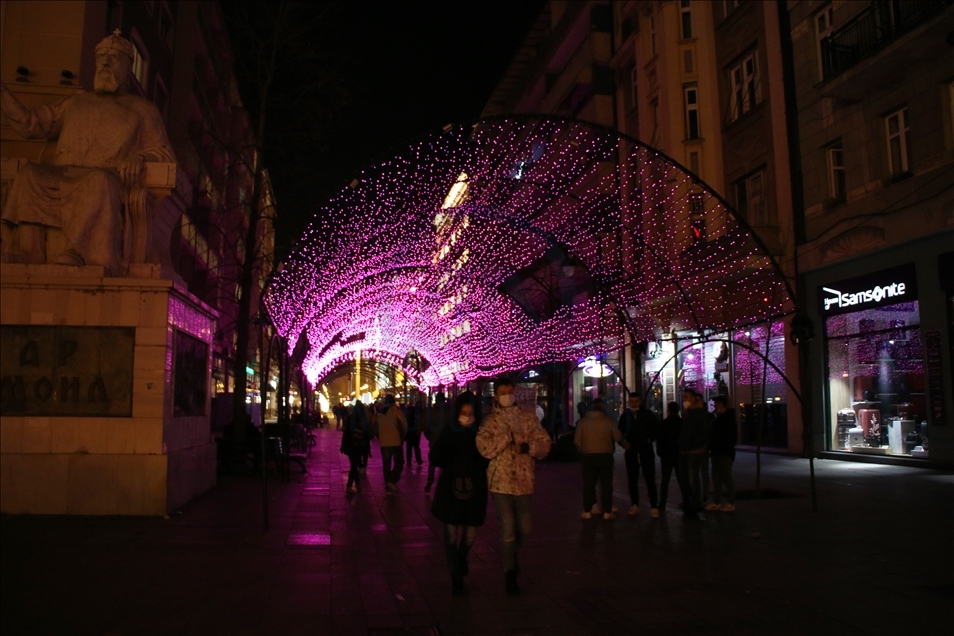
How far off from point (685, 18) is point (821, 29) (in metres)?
7.33

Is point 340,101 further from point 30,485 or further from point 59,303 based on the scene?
point 30,485

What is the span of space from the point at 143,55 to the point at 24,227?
16973mm

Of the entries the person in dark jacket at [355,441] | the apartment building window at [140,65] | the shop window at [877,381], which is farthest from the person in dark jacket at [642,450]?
the apartment building window at [140,65]

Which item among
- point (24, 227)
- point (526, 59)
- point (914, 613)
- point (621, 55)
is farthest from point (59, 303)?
point (526, 59)

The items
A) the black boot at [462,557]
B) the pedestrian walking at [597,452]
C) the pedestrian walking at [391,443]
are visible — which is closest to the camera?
the black boot at [462,557]

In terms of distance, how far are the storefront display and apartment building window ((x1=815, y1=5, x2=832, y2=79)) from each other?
5.37 metres

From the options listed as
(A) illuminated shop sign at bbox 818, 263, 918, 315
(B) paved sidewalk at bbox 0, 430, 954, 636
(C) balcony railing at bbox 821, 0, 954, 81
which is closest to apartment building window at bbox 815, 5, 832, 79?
(C) balcony railing at bbox 821, 0, 954, 81

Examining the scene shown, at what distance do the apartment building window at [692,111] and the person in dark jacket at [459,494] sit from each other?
855 inches

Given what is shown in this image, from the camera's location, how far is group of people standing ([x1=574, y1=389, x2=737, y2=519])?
11109 millimetres

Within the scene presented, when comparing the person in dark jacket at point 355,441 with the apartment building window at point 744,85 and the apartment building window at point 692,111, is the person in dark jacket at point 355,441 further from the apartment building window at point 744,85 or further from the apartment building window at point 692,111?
the apartment building window at point 692,111

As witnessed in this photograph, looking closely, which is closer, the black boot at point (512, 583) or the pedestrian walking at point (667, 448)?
the black boot at point (512, 583)

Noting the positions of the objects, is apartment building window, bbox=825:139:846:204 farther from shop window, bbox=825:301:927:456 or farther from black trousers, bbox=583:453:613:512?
black trousers, bbox=583:453:613:512

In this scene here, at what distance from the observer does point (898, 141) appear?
59.8 feet

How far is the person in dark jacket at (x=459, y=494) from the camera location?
6832mm
